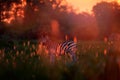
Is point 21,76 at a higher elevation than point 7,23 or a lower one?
lower

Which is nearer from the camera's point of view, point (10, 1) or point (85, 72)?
point (85, 72)

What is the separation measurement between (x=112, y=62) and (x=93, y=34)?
44409 mm

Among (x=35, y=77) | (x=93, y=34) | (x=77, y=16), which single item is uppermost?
(x=77, y=16)

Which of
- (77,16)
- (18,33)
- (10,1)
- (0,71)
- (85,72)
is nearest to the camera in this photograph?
(85,72)

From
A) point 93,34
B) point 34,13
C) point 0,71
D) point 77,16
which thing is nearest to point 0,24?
point 34,13

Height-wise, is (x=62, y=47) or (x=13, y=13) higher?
(x=13, y=13)

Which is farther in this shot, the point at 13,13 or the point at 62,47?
the point at 13,13

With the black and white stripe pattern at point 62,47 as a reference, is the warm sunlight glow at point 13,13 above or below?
above

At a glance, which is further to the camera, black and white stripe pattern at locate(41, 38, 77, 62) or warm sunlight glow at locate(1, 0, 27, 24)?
warm sunlight glow at locate(1, 0, 27, 24)

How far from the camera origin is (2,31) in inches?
1879

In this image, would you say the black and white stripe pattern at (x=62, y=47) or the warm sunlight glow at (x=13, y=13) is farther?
the warm sunlight glow at (x=13, y=13)

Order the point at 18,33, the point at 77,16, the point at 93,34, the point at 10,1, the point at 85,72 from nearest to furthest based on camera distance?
the point at 85,72
the point at 10,1
the point at 18,33
the point at 93,34
the point at 77,16

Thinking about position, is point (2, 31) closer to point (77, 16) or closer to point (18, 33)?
point (18, 33)

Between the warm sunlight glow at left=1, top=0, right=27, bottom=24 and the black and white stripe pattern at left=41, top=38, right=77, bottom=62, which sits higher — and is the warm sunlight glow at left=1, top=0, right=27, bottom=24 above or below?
above
